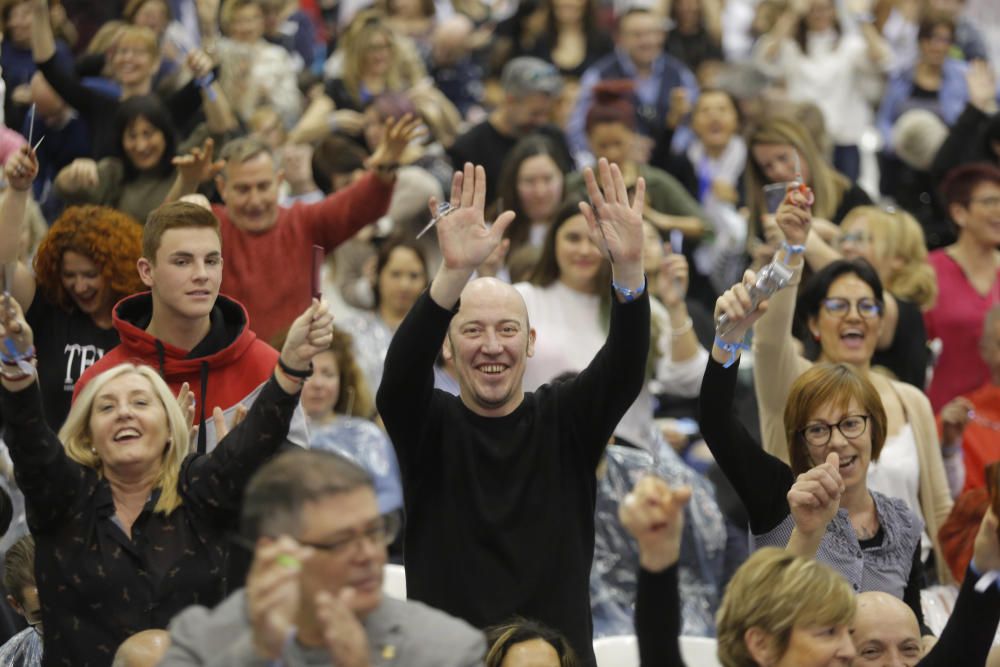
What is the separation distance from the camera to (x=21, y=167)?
484 centimetres

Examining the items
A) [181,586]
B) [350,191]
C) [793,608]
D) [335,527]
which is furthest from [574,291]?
[335,527]

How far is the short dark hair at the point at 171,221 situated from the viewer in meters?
4.84

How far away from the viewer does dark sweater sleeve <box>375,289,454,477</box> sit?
13.0 feet

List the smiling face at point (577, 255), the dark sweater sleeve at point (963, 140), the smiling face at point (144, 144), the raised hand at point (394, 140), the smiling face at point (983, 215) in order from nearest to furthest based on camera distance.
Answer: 1. the raised hand at point (394, 140)
2. the smiling face at point (577, 255)
3. the smiling face at point (144, 144)
4. the smiling face at point (983, 215)
5. the dark sweater sleeve at point (963, 140)

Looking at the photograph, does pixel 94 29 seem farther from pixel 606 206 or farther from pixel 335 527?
pixel 335 527

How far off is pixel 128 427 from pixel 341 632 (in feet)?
4.89

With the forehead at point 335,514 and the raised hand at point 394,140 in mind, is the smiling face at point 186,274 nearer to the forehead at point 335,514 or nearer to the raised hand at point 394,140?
the raised hand at point 394,140

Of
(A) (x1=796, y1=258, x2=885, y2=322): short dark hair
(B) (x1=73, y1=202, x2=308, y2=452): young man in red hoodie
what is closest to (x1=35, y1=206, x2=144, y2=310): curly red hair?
(B) (x1=73, y1=202, x2=308, y2=452): young man in red hoodie

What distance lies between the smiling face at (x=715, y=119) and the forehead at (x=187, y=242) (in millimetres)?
5067

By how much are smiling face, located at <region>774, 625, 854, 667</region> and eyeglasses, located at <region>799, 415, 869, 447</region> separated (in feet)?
3.93

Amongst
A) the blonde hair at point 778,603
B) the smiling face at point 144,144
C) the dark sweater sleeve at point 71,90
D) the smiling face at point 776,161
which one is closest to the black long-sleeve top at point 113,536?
the blonde hair at point 778,603

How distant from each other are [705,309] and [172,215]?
3.86m

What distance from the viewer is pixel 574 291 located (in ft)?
20.6

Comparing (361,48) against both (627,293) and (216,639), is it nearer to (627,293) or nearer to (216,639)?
(627,293)
